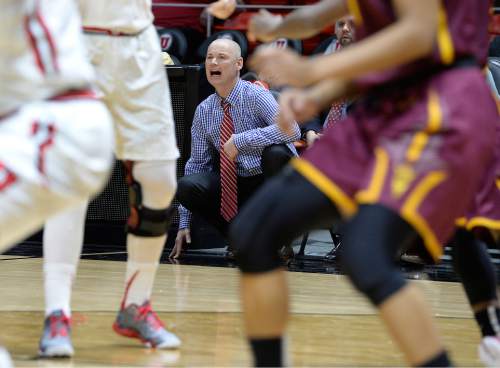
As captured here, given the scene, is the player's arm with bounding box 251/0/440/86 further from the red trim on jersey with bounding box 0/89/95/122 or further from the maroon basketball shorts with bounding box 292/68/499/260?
the red trim on jersey with bounding box 0/89/95/122

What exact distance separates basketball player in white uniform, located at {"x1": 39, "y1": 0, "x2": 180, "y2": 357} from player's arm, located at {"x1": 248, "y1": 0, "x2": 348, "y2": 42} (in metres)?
0.77

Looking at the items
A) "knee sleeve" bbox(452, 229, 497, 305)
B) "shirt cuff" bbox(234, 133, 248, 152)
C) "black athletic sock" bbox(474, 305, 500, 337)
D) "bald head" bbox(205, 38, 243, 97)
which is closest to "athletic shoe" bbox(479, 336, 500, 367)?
"black athletic sock" bbox(474, 305, 500, 337)

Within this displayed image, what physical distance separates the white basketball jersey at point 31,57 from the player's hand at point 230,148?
12.1 ft

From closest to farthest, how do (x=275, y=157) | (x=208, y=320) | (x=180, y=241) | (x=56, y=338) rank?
(x=56, y=338) < (x=208, y=320) < (x=275, y=157) < (x=180, y=241)

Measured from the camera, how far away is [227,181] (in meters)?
6.20

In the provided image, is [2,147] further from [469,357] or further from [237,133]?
[237,133]

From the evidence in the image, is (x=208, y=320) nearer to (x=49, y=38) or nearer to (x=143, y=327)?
(x=143, y=327)

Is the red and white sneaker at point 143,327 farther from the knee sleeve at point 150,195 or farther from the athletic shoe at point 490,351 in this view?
the athletic shoe at point 490,351

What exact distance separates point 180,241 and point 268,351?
3.98m

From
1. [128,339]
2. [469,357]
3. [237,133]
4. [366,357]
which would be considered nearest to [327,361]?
[366,357]

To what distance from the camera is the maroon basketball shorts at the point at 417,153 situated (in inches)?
85.7

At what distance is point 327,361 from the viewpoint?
3.37m

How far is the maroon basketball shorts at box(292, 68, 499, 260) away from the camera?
2178mm

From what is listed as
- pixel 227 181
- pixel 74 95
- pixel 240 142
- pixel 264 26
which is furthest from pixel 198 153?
pixel 74 95
